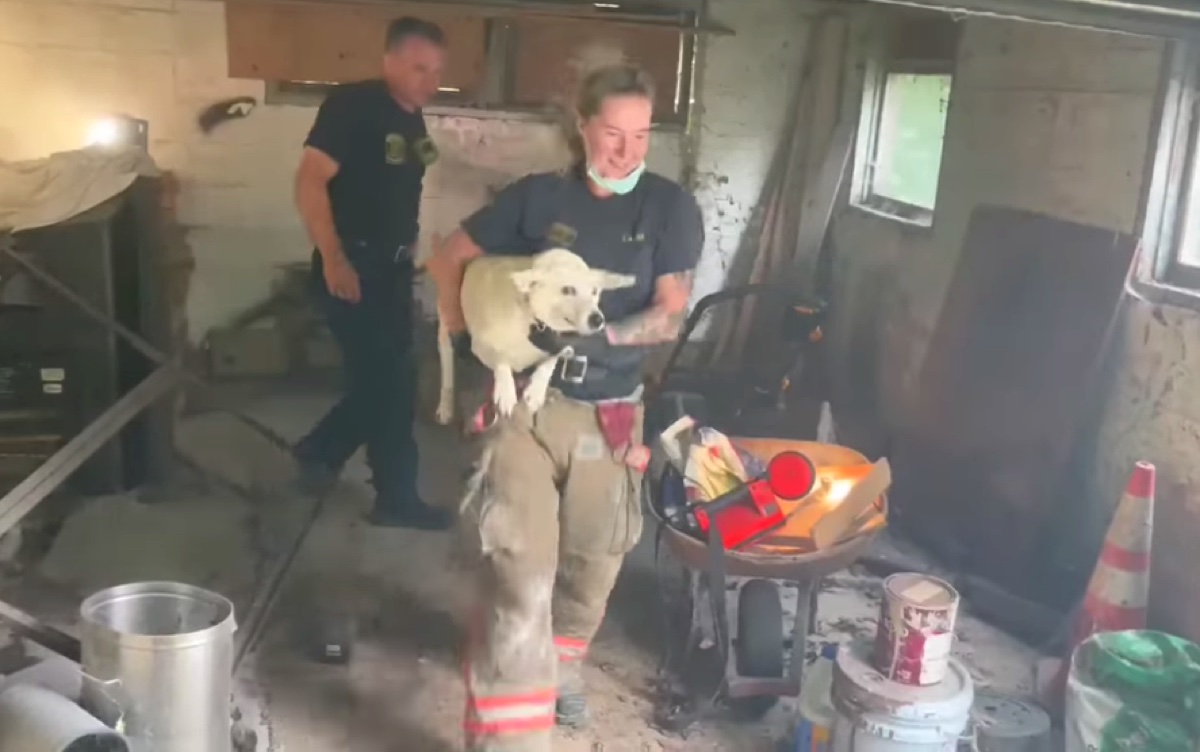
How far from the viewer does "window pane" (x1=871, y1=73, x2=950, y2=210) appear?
13.1ft

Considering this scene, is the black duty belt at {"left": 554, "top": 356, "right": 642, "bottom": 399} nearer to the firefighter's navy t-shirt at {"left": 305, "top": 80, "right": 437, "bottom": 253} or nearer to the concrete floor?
the concrete floor

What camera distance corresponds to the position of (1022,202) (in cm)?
319

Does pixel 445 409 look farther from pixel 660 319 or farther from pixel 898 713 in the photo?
pixel 898 713

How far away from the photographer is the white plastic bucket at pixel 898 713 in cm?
196

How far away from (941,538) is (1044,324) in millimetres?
689

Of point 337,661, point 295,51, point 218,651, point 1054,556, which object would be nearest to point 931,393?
point 1054,556

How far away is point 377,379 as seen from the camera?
133 inches

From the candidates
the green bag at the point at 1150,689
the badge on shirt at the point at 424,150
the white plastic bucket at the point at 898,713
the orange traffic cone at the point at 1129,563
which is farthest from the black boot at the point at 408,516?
the green bag at the point at 1150,689

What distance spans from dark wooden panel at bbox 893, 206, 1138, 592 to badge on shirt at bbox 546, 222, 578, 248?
1.46 meters

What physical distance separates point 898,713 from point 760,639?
42cm

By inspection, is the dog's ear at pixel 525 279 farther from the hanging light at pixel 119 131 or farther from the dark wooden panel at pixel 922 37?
the hanging light at pixel 119 131

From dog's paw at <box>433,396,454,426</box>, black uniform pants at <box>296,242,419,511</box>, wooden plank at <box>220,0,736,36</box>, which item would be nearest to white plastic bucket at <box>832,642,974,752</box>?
dog's paw at <box>433,396,454,426</box>

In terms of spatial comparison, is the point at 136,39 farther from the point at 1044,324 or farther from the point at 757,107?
the point at 1044,324

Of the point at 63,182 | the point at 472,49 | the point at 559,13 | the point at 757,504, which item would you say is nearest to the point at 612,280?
the point at 757,504
